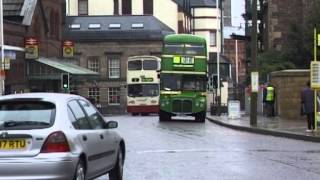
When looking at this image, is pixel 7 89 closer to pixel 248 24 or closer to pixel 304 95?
pixel 248 24

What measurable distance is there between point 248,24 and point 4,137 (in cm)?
5462

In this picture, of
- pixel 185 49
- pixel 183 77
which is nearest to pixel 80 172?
pixel 183 77

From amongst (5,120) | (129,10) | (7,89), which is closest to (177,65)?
(7,89)

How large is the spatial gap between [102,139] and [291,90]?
→ 2379 cm

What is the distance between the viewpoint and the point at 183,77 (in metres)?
39.2

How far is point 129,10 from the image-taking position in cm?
9338

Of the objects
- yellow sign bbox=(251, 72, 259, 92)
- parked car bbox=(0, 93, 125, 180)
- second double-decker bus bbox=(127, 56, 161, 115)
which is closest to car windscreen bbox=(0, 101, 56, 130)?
parked car bbox=(0, 93, 125, 180)

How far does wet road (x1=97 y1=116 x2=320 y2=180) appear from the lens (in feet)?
44.5

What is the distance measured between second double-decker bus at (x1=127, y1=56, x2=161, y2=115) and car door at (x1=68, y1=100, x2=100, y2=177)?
48225 millimetres

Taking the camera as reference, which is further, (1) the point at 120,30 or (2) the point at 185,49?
(1) the point at 120,30

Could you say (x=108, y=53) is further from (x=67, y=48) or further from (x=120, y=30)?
(x=67, y=48)

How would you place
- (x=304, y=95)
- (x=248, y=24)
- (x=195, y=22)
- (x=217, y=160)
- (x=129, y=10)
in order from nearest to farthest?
(x=217, y=160), (x=304, y=95), (x=248, y=24), (x=129, y=10), (x=195, y=22)

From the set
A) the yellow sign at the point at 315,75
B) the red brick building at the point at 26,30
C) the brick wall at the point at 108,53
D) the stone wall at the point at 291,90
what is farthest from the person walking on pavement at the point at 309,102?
the brick wall at the point at 108,53

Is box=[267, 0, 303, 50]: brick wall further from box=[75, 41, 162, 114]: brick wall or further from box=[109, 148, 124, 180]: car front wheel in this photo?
box=[109, 148, 124, 180]: car front wheel
